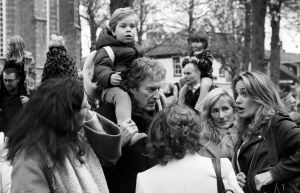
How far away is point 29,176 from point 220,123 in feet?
9.64

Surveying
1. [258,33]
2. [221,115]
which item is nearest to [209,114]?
[221,115]

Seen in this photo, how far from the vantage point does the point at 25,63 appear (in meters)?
9.27

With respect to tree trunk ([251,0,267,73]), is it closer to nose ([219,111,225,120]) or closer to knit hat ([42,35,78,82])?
nose ([219,111,225,120])

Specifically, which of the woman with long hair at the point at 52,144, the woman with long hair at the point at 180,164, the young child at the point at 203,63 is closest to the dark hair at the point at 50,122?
the woman with long hair at the point at 52,144

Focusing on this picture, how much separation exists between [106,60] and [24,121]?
7.07 ft

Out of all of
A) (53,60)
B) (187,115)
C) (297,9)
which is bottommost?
(187,115)

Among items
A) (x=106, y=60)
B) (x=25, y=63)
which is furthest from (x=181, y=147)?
(x=25, y=63)

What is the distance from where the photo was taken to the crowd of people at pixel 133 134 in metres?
3.21

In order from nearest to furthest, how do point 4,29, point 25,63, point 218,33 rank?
point 25,63, point 4,29, point 218,33

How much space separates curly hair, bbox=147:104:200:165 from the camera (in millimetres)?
3678

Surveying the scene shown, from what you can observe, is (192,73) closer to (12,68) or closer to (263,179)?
(12,68)

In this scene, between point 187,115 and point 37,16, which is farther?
point 37,16

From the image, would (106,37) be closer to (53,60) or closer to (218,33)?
(53,60)

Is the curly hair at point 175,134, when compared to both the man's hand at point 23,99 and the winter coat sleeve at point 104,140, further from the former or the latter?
the man's hand at point 23,99
